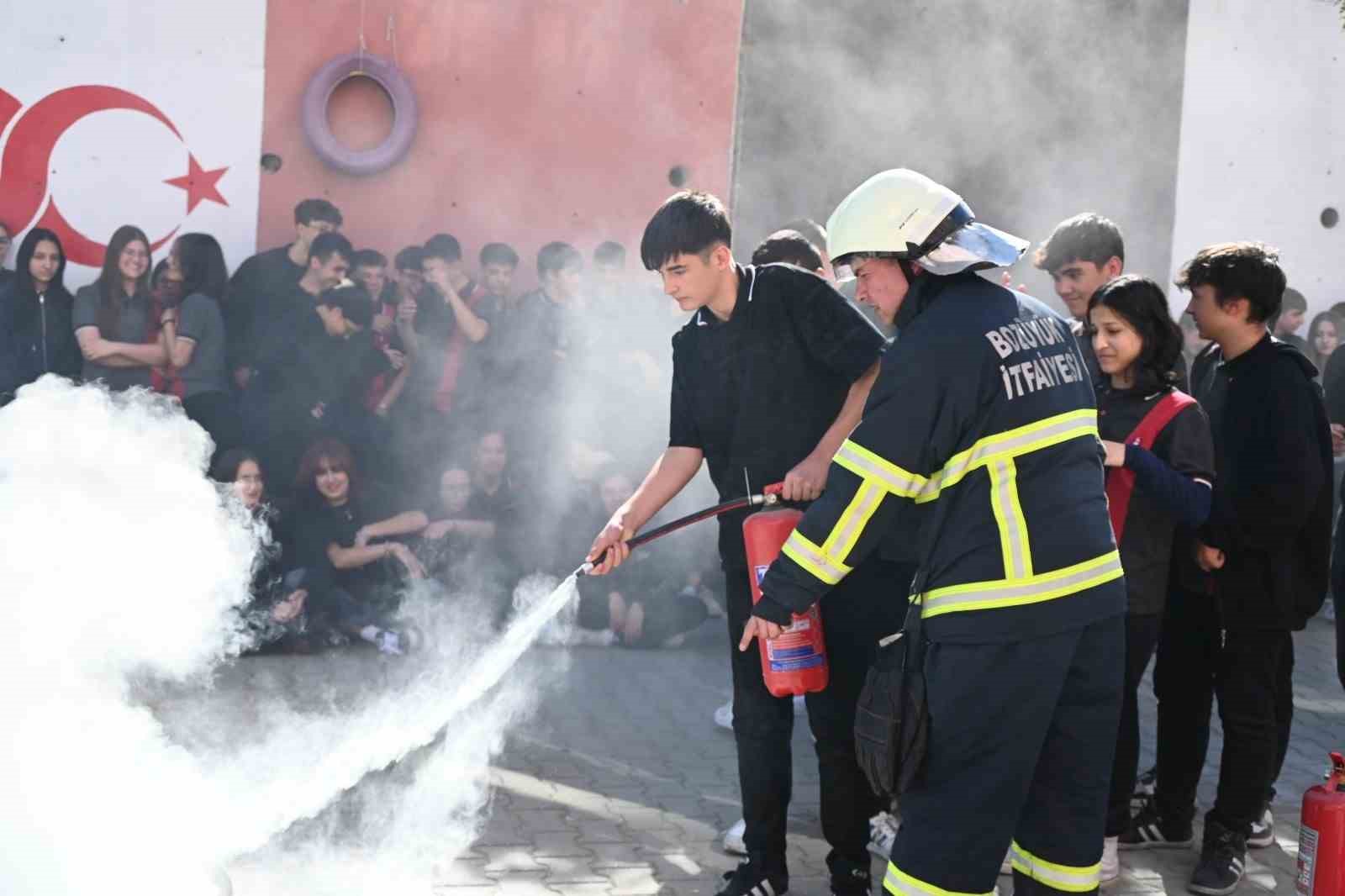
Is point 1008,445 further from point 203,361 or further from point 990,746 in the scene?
point 203,361

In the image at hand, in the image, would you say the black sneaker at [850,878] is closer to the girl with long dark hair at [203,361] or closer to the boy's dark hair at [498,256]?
the girl with long dark hair at [203,361]

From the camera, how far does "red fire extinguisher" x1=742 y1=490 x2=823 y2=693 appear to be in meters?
4.02

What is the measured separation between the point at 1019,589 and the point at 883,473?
399 millimetres

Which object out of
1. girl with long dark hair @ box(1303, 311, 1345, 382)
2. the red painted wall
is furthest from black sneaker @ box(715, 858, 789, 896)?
girl with long dark hair @ box(1303, 311, 1345, 382)

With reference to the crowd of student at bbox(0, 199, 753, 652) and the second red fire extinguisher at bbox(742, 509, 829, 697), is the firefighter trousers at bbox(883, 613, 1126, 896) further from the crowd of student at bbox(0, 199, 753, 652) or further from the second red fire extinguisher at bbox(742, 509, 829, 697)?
the crowd of student at bbox(0, 199, 753, 652)

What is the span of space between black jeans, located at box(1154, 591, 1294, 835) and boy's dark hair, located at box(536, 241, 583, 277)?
4.60 m

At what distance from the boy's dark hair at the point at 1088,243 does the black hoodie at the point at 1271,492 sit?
0.65 m

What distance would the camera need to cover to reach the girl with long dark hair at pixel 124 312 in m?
7.80

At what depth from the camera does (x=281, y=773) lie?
4852 millimetres

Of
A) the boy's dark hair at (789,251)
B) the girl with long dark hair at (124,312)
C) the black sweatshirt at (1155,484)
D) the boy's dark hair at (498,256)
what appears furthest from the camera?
the boy's dark hair at (498,256)

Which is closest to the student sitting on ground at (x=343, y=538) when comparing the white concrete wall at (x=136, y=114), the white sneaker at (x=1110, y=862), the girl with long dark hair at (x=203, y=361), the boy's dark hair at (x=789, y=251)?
the girl with long dark hair at (x=203, y=361)

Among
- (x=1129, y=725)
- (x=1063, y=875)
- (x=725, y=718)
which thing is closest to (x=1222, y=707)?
(x=1129, y=725)

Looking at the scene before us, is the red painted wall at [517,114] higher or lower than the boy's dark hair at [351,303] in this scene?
higher

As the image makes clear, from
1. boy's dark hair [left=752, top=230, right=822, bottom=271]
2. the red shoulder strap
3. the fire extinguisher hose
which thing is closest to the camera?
the fire extinguisher hose
